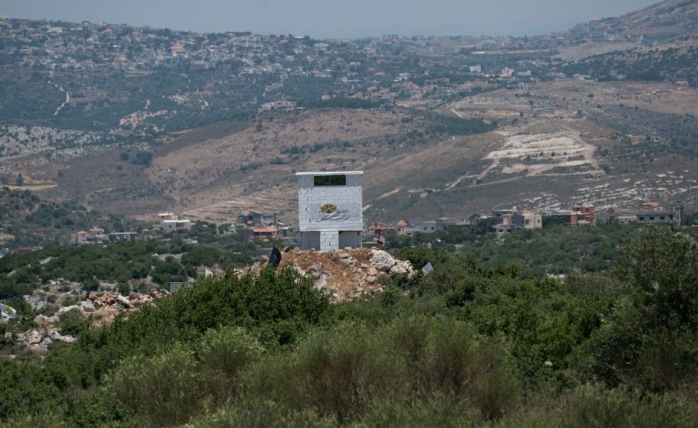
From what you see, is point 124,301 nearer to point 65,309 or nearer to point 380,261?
point 65,309

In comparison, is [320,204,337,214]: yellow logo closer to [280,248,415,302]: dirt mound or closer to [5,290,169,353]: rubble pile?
[280,248,415,302]: dirt mound

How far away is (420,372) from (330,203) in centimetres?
2152

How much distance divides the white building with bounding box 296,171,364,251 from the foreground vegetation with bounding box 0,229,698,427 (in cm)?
1029

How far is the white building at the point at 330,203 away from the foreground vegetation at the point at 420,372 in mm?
10291

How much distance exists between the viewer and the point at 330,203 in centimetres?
4375

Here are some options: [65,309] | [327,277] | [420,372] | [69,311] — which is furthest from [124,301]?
[420,372]

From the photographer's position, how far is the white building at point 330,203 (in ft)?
143

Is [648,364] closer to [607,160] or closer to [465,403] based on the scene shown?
[465,403]

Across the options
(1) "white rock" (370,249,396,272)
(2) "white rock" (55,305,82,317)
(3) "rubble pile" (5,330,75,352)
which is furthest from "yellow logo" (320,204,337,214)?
(3) "rubble pile" (5,330,75,352)

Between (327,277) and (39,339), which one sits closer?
(39,339)

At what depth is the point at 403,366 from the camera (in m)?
21.9

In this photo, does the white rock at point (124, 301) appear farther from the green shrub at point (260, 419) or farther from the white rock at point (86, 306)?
the green shrub at point (260, 419)

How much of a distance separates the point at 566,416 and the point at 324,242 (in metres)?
26.6

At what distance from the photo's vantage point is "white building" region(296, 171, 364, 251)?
4359 cm
